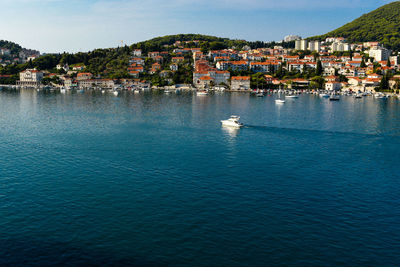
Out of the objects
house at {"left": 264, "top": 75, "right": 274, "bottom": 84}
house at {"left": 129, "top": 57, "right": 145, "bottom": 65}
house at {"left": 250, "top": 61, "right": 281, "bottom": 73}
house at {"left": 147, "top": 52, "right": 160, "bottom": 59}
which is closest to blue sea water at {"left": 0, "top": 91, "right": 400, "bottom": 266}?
house at {"left": 264, "top": 75, "right": 274, "bottom": 84}

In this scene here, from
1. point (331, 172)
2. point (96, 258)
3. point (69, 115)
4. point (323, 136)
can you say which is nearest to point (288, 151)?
point (331, 172)

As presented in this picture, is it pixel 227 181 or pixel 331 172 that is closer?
pixel 227 181

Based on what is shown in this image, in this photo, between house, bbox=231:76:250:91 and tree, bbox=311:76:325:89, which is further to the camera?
house, bbox=231:76:250:91

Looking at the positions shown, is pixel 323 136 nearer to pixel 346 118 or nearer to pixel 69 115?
pixel 346 118

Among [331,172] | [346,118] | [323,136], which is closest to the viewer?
[331,172]

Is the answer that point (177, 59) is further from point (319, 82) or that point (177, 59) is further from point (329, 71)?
point (319, 82)

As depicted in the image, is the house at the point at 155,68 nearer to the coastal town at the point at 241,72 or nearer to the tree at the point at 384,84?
the coastal town at the point at 241,72

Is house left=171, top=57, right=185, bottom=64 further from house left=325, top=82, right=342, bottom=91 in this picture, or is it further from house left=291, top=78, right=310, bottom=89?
Answer: house left=325, top=82, right=342, bottom=91

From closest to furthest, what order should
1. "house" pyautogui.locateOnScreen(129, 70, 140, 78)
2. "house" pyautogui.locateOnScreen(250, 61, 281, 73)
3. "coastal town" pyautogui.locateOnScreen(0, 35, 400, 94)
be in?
1. "coastal town" pyautogui.locateOnScreen(0, 35, 400, 94)
2. "house" pyautogui.locateOnScreen(250, 61, 281, 73)
3. "house" pyautogui.locateOnScreen(129, 70, 140, 78)

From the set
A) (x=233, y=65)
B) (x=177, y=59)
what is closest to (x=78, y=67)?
(x=177, y=59)
